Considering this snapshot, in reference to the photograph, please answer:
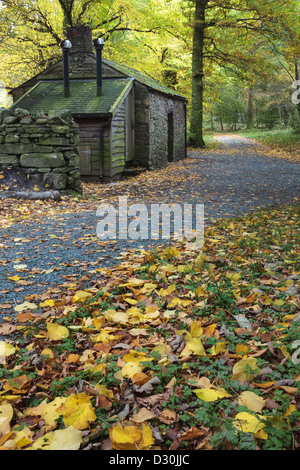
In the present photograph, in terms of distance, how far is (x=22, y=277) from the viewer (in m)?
3.90

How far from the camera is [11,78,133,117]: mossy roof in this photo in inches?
492

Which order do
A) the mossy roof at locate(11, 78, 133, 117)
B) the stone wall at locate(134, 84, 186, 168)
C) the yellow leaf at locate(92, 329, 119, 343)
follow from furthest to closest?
the stone wall at locate(134, 84, 186, 168) → the mossy roof at locate(11, 78, 133, 117) → the yellow leaf at locate(92, 329, 119, 343)

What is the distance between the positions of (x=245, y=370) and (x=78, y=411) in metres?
0.91

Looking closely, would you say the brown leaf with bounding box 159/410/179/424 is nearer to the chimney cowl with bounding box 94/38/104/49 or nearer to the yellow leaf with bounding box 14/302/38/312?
the yellow leaf with bounding box 14/302/38/312

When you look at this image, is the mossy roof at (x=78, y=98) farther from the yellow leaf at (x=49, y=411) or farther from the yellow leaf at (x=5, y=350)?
the yellow leaf at (x=49, y=411)

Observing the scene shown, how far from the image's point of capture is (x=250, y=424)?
65.8 inches

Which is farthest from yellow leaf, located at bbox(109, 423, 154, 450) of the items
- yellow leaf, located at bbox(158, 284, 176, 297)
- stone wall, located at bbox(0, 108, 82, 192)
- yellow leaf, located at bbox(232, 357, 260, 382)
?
stone wall, located at bbox(0, 108, 82, 192)

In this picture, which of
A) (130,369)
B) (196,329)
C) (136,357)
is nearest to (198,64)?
(196,329)

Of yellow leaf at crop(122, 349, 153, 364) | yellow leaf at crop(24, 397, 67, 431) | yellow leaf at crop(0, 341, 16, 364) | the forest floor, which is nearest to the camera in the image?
the forest floor

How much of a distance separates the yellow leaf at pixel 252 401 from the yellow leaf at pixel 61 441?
80 cm

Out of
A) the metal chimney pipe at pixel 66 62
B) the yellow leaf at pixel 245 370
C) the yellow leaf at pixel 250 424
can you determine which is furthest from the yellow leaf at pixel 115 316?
the metal chimney pipe at pixel 66 62

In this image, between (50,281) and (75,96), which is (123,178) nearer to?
(75,96)

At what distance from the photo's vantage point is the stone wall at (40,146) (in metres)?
9.16
